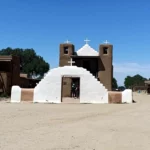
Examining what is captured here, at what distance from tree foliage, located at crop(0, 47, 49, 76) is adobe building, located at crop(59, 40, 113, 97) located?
141 feet

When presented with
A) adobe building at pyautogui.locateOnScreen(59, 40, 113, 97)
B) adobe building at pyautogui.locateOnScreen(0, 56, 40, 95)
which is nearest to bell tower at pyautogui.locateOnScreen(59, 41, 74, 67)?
adobe building at pyautogui.locateOnScreen(59, 40, 113, 97)

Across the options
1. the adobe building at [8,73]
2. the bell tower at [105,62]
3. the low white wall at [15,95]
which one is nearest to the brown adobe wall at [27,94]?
the low white wall at [15,95]

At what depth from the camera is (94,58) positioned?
40.2 meters

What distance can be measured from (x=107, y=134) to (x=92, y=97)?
1466 centimetres

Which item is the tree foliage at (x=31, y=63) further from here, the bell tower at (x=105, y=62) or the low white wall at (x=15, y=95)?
the low white wall at (x=15, y=95)

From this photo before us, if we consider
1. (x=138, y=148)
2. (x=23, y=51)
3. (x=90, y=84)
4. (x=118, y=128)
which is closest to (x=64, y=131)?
(x=118, y=128)

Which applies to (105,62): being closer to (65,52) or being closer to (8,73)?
(65,52)

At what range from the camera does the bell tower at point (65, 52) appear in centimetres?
3878

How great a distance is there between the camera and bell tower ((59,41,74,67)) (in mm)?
38781

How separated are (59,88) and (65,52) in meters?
15.1

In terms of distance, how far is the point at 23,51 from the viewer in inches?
3418

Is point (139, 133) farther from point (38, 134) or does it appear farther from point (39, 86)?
point (39, 86)

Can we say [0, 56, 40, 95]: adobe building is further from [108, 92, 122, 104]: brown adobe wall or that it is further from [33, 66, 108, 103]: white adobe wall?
[108, 92, 122, 104]: brown adobe wall

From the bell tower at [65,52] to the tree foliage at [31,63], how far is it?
4360 centimetres
